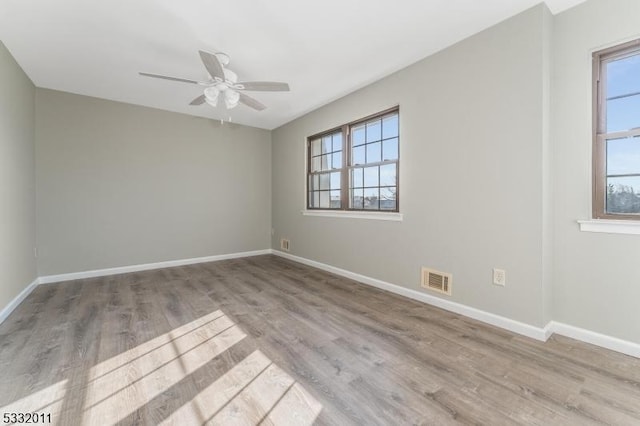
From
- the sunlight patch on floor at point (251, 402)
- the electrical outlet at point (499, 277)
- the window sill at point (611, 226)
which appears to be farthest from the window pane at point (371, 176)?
the sunlight patch on floor at point (251, 402)

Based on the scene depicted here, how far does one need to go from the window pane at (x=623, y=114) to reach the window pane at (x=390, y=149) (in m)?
1.80

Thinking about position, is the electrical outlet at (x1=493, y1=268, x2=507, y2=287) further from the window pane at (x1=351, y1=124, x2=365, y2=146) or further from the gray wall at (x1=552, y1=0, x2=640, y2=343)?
the window pane at (x1=351, y1=124, x2=365, y2=146)

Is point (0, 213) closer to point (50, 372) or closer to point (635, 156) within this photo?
point (50, 372)

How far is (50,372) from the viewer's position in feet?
5.75

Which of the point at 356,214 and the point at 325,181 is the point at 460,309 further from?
the point at 325,181

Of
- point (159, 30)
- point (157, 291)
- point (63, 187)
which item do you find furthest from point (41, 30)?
point (157, 291)

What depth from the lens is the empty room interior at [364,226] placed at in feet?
5.32

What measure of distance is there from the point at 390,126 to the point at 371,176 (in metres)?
0.68

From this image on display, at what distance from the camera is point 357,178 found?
397 centimetres

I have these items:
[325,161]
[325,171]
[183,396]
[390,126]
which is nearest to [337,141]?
[325,161]

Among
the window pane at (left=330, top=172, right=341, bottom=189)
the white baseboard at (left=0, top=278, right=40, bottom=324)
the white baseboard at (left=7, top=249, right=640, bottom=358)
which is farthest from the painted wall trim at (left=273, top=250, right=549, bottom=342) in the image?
the white baseboard at (left=0, top=278, right=40, bottom=324)

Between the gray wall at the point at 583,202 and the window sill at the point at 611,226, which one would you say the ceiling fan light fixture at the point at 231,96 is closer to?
the gray wall at the point at 583,202

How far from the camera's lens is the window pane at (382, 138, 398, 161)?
3.37 m

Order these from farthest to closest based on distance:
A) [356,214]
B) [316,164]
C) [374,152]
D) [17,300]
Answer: [316,164]
[356,214]
[374,152]
[17,300]
